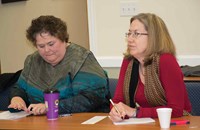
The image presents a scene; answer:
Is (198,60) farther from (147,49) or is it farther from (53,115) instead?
(53,115)

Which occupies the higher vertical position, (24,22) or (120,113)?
(24,22)

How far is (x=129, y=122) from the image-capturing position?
1684mm

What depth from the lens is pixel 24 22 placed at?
3.83m

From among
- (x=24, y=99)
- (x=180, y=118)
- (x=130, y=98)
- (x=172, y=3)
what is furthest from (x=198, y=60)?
(x=24, y=99)

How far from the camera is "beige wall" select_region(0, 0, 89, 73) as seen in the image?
3.44 metres

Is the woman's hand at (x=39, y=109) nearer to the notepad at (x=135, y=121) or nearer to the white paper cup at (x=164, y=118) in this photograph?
the notepad at (x=135, y=121)

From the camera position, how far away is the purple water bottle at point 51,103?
6.00ft

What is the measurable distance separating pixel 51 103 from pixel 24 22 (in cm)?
217

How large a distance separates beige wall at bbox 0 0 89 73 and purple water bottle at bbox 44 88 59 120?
1620 mm

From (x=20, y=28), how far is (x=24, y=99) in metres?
1.63

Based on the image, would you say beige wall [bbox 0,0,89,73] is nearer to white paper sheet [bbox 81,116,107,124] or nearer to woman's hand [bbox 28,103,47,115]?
woman's hand [bbox 28,103,47,115]

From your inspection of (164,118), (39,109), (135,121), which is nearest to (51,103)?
(39,109)

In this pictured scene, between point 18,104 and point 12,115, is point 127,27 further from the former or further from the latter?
point 12,115

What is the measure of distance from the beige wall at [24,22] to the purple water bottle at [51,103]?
162cm
